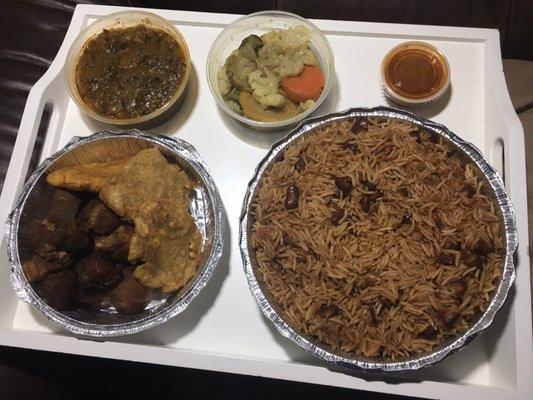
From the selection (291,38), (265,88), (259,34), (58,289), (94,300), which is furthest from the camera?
(259,34)

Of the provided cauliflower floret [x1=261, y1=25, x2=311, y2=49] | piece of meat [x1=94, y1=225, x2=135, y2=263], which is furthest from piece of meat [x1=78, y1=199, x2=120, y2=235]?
cauliflower floret [x1=261, y1=25, x2=311, y2=49]

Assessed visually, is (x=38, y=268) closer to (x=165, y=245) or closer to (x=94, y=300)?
(x=94, y=300)

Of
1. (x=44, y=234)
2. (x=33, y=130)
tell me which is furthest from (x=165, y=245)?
(x=33, y=130)

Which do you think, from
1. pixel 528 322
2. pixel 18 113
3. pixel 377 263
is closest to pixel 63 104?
pixel 18 113

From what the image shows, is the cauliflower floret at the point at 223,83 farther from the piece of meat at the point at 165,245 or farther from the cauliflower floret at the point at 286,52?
the piece of meat at the point at 165,245

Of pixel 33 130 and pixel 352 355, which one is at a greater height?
pixel 33 130

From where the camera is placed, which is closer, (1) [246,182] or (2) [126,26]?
(1) [246,182]

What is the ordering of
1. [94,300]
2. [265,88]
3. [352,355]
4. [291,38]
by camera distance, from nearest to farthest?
[352,355], [94,300], [265,88], [291,38]
